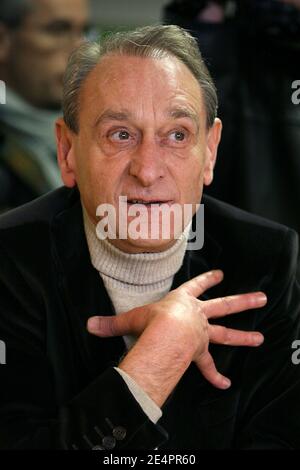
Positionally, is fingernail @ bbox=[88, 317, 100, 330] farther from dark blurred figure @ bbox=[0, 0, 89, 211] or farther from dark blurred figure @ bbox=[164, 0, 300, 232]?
dark blurred figure @ bbox=[0, 0, 89, 211]

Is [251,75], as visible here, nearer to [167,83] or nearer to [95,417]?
[167,83]

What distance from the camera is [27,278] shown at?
39.5 inches

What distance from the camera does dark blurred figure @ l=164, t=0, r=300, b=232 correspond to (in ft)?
4.47

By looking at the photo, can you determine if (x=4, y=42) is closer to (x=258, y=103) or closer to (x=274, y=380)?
(x=258, y=103)

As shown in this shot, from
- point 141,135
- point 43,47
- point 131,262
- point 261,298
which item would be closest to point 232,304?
point 261,298

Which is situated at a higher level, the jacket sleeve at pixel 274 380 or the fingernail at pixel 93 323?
the fingernail at pixel 93 323

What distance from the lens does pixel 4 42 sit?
1.72 meters

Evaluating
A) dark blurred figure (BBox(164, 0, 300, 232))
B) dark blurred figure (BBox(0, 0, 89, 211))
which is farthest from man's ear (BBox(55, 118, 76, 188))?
dark blurred figure (BBox(0, 0, 89, 211))

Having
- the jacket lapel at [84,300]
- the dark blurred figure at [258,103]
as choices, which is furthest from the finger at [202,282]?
the dark blurred figure at [258,103]

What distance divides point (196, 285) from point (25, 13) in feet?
3.03

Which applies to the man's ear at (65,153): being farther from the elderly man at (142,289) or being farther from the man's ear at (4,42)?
the man's ear at (4,42)

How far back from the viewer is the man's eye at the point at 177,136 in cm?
94

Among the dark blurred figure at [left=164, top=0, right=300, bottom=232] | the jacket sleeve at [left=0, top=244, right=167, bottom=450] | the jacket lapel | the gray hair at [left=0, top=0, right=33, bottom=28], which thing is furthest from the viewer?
the gray hair at [left=0, top=0, right=33, bottom=28]

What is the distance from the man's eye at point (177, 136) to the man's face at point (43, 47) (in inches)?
28.7
